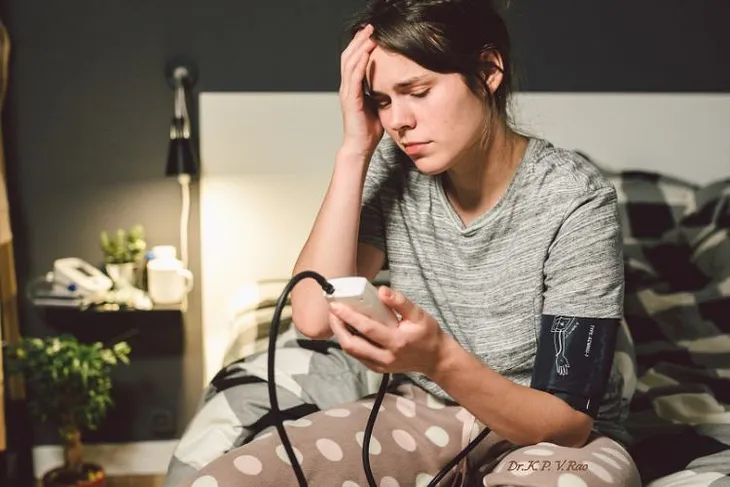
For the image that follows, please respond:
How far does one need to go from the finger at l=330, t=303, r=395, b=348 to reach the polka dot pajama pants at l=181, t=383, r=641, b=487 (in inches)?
10.3

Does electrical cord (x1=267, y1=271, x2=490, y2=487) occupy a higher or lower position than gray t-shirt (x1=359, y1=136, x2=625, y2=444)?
lower

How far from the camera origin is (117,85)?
2.27m

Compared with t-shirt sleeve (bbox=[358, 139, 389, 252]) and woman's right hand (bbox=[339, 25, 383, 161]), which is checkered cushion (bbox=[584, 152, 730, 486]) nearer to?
t-shirt sleeve (bbox=[358, 139, 389, 252])

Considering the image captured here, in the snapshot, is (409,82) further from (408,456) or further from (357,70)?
(408,456)

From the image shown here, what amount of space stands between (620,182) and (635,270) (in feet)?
1.19

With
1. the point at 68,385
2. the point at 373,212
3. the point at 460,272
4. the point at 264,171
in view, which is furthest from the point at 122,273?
the point at 460,272

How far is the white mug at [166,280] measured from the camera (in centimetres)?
216

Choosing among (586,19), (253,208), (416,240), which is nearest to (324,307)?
(416,240)

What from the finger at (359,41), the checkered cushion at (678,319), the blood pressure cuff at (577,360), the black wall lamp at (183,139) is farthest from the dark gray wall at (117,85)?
the blood pressure cuff at (577,360)

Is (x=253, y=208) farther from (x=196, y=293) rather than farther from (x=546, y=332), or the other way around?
(x=546, y=332)

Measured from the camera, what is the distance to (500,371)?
4.09 ft

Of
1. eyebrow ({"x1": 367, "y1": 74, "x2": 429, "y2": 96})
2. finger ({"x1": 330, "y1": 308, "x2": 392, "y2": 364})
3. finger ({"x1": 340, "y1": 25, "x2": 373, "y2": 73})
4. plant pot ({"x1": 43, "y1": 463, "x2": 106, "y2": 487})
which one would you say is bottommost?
plant pot ({"x1": 43, "y1": 463, "x2": 106, "y2": 487})

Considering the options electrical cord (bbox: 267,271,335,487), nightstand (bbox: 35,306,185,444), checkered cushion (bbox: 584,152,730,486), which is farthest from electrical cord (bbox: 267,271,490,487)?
nightstand (bbox: 35,306,185,444)

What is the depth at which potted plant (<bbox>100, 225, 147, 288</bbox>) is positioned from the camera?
2219 millimetres
